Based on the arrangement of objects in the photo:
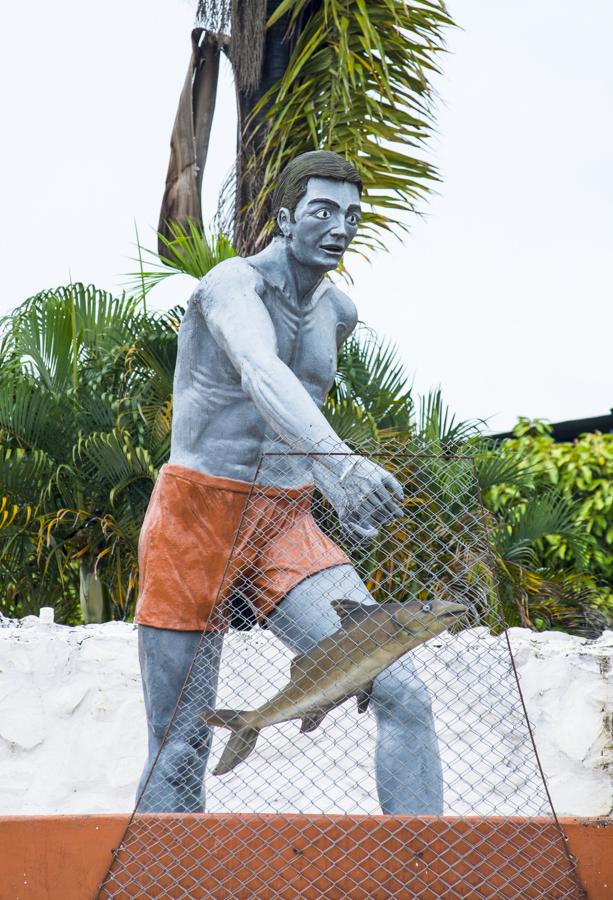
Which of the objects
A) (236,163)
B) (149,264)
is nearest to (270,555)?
(149,264)

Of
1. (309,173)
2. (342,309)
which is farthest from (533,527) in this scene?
(309,173)

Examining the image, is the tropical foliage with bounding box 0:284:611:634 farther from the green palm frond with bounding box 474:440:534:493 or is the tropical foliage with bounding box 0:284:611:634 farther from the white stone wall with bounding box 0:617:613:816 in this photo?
the white stone wall with bounding box 0:617:613:816

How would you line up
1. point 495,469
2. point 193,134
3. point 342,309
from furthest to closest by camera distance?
point 193,134
point 495,469
point 342,309

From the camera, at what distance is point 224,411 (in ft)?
10.3

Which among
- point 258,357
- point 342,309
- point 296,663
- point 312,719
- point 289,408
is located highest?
point 342,309

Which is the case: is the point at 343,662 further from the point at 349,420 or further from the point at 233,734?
the point at 349,420

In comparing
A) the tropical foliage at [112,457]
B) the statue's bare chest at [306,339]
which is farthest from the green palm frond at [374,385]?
the statue's bare chest at [306,339]

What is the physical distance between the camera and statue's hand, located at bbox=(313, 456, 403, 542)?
8.96ft

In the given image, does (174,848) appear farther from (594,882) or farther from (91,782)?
(91,782)

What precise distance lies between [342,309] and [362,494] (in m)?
0.80

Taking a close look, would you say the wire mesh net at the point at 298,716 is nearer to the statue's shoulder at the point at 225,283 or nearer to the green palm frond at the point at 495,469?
the statue's shoulder at the point at 225,283

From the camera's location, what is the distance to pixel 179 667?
3.05 meters

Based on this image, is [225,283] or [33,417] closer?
[225,283]

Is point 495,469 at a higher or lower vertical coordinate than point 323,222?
lower
